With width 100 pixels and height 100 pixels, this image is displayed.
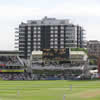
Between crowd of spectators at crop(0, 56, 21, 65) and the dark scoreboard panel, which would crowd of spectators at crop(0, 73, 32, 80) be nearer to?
crowd of spectators at crop(0, 56, 21, 65)

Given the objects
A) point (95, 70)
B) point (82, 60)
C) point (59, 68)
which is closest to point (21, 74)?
point (59, 68)

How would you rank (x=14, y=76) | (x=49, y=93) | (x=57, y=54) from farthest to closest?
(x=57, y=54) < (x=14, y=76) < (x=49, y=93)

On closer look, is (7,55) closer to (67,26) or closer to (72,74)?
(72,74)

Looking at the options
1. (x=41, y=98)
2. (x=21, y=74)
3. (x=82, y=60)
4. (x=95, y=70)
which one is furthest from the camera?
(x=95, y=70)

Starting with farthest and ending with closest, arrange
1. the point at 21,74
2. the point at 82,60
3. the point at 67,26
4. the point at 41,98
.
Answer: the point at 67,26, the point at 82,60, the point at 21,74, the point at 41,98

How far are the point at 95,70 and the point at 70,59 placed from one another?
1895 centimetres

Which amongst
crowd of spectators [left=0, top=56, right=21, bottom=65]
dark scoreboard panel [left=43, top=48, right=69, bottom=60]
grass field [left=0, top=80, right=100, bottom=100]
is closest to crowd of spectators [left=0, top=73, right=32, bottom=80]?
crowd of spectators [left=0, top=56, right=21, bottom=65]

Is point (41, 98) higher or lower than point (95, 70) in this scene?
higher

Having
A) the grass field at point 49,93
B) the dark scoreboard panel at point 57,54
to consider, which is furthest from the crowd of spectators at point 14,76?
the grass field at point 49,93

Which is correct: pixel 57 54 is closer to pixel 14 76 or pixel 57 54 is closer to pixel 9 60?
pixel 9 60

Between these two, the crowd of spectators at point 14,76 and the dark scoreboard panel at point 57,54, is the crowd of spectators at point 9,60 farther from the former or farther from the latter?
the dark scoreboard panel at point 57,54

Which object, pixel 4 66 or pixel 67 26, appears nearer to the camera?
pixel 4 66

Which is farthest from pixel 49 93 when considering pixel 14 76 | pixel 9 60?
pixel 9 60

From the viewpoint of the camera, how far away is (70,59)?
483ft
